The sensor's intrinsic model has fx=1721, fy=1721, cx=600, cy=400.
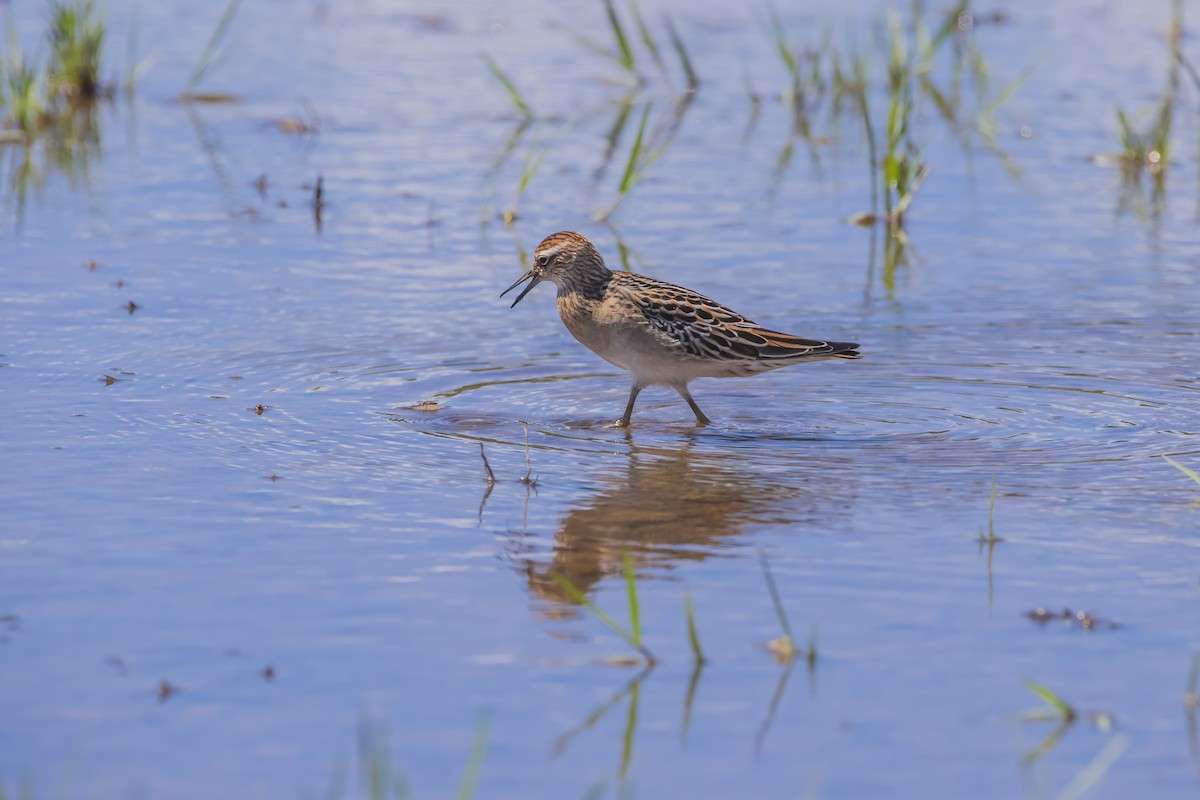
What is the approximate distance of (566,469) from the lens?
7824 millimetres

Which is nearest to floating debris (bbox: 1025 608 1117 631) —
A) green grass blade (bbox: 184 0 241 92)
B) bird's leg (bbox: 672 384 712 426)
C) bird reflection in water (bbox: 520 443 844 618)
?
bird reflection in water (bbox: 520 443 844 618)

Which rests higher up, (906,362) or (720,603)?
(906,362)

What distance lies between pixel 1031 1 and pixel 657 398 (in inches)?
500

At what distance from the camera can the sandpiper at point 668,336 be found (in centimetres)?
884

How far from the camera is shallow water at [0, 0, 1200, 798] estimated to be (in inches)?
197

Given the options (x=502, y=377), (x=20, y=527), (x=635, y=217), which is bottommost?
(x=20, y=527)

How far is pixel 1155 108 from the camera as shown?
15.5 meters

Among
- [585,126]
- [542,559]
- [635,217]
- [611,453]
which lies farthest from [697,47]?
[542,559]

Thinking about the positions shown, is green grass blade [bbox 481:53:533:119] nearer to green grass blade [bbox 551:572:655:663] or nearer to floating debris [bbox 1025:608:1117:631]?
green grass blade [bbox 551:572:655:663]

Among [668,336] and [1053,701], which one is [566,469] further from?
[1053,701]

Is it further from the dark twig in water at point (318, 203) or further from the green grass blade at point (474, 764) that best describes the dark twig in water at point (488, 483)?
the dark twig in water at point (318, 203)

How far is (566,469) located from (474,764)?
358 centimetres

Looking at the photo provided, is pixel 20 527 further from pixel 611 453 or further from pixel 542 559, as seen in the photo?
pixel 611 453

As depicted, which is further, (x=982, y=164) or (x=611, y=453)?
(x=982, y=164)
